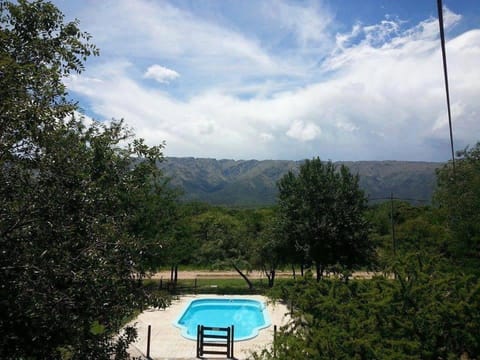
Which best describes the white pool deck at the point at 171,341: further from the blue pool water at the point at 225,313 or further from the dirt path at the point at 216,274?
the dirt path at the point at 216,274

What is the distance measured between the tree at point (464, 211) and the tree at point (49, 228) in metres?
9.97

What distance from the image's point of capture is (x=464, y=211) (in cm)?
2011

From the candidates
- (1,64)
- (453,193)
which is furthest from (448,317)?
(453,193)

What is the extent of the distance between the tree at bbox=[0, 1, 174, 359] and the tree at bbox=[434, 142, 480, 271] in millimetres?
9969

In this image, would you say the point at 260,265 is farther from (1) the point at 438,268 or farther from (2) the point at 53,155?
(2) the point at 53,155

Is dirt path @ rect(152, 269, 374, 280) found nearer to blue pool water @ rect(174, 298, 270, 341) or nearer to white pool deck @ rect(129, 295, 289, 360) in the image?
blue pool water @ rect(174, 298, 270, 341)

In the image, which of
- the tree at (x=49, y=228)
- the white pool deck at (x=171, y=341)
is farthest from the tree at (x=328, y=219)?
the tree at (x=49, y=228)

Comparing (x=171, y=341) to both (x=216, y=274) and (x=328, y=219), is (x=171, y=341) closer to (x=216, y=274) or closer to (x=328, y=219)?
(x=328, y=219)

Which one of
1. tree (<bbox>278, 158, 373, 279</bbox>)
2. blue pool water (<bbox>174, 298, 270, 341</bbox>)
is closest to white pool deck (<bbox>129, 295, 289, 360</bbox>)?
blue pool water (<bbox>174, 298, 270, 341</bbox>)

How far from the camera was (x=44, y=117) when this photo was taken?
3.87 metres

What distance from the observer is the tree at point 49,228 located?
3580 mm

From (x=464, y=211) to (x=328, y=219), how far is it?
742 centimetres

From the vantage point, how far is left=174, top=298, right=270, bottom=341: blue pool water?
22.1 metres

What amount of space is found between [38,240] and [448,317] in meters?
6.42
